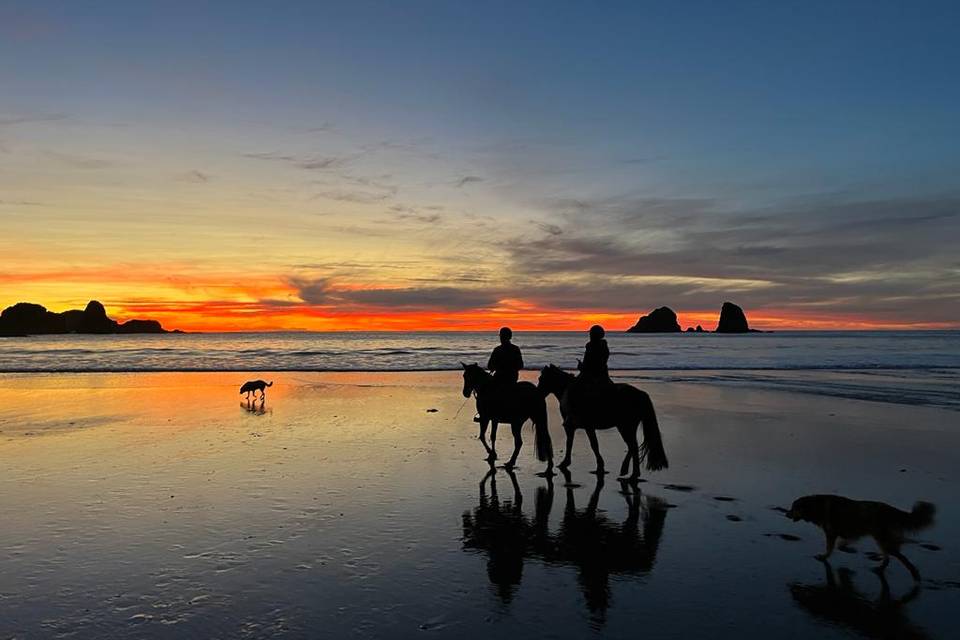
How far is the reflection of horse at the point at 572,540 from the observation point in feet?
19.5

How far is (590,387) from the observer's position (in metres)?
10.7

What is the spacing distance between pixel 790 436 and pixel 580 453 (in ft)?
17.0

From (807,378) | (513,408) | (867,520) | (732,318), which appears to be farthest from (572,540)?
(732,318)

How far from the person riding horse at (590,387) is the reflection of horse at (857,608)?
492 cm

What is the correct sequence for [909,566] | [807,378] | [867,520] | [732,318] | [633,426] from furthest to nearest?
[732,318], [807,378], [633,426], [867,520], [909,566]

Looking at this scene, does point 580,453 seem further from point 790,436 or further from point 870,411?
point 870,411

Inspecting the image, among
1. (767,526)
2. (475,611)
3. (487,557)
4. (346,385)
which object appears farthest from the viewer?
(346,385)

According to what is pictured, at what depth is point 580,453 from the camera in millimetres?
12383

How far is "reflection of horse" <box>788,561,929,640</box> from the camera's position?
195 inches

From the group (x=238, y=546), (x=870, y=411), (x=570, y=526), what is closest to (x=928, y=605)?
(x=570, y=526)

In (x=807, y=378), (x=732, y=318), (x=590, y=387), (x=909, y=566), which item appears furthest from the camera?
(x=732, y=318)

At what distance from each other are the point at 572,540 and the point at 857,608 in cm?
284

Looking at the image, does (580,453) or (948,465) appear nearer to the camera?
(948,465)

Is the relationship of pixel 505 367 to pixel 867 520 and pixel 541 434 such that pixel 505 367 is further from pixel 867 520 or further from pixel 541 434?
A: pixel 867 520
